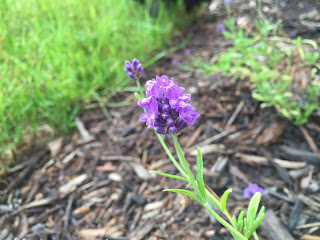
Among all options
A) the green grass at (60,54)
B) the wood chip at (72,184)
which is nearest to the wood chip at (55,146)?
the green grass at (60,54)

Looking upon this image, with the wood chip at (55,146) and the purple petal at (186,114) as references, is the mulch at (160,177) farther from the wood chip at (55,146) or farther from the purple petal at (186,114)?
the purple petal at (186,114)

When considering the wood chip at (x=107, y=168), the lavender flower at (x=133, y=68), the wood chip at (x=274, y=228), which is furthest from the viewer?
the wood chip at (x=107, y=168)

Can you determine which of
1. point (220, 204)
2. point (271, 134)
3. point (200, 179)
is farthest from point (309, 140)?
point (200, 179)

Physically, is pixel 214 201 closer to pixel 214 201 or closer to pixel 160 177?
pixel 214 201

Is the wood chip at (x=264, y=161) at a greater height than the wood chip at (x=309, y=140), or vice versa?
the wood chip at (x=309, y=140)

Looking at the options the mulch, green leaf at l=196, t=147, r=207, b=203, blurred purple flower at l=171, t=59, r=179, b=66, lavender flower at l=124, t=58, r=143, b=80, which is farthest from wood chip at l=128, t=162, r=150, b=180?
blurred purple flower at l=171, t=59, r=179, b=66

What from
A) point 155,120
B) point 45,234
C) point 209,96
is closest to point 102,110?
point 209,96
